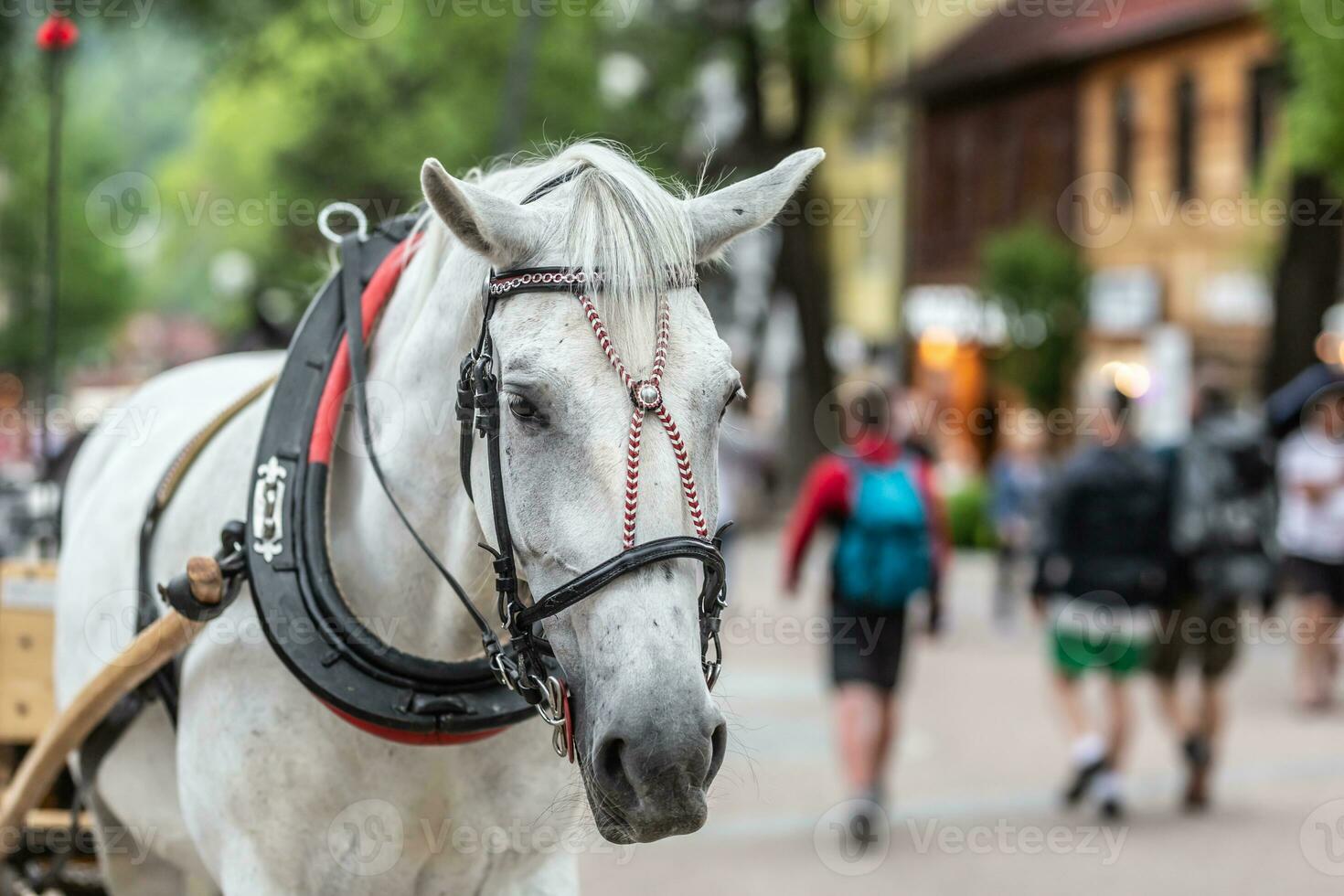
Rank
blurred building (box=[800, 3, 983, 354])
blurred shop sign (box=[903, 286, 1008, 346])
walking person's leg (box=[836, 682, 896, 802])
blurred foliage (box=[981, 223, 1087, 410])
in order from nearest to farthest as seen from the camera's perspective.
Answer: walking person's leg (box=[836, 682, 896, 802]) < blurred foliage (box=[981, 223, 1087, 410]) < blurred shop sign (box=[903, 286, 1008, 346]) < blurred building (box=[800, 3, 983, 354])

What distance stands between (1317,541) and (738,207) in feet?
29.8

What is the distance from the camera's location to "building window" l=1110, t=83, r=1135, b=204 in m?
26.9

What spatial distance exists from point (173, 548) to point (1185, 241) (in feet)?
80.4

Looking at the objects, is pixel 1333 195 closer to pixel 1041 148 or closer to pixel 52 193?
pixel 1041 148

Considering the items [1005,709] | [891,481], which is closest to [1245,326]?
[1005,709]

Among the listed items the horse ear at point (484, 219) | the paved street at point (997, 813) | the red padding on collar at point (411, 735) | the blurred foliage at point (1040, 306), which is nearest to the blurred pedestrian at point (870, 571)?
the paved street at point (997, 813)

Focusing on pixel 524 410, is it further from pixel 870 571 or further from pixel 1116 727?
pixel 1116 727

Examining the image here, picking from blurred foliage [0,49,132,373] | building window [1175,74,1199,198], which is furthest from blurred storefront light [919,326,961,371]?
blurred foliage [0,49,132,373]

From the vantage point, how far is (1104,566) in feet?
26.5

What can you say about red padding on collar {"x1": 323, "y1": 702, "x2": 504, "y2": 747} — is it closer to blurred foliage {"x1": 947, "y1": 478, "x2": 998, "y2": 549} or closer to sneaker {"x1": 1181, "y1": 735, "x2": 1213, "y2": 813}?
sneaker {"x1": 1181, "y1": 735, "x2": 1213, "y2": 813}

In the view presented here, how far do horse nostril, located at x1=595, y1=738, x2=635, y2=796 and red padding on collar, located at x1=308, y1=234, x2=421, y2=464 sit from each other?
3.33 feet

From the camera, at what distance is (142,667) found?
306 centimetres

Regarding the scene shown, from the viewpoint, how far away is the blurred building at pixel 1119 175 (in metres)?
23.6

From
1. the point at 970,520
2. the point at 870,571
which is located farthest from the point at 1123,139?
the point at 870,571
